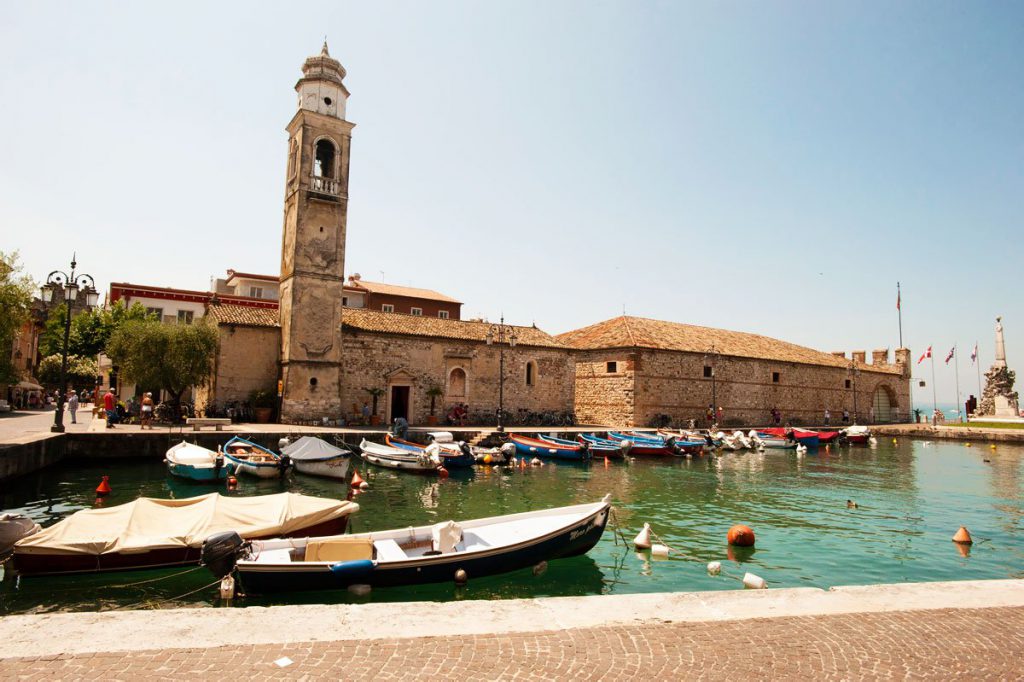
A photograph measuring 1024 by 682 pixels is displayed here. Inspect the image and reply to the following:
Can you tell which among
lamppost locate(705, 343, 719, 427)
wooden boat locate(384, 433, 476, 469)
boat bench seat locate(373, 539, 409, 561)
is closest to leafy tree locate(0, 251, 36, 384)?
wooden boat locate(384, 433, 476, 469)

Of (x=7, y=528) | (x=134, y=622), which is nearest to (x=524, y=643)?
(x=134, y=622)

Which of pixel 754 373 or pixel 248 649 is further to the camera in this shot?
pixel 754 373

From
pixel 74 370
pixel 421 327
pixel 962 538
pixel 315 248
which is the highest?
pixel 315 248

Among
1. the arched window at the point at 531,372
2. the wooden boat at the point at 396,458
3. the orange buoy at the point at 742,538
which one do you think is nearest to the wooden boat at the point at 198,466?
the wooden boat at the point at 396,458

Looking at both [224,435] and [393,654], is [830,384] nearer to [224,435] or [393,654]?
[224,435]

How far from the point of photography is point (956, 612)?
6.13 m

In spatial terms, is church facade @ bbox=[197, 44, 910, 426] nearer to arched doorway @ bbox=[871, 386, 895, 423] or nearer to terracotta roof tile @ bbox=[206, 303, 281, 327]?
terracotta roof tile @ bbox=[206, 303, 281, 327]

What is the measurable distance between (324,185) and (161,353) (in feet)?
38.1

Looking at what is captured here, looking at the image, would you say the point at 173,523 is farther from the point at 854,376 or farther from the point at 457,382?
the point at 854,376

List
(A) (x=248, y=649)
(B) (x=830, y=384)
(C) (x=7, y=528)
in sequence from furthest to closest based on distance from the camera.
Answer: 1. (B) (x=830, y=384)
2. (C) (x=7, y=528)
3. (A) (x=248, y=649)

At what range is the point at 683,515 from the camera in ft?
53.2

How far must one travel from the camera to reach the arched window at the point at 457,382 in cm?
3525

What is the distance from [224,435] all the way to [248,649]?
21838 millimetres

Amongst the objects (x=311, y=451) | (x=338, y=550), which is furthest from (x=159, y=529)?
(x=311, y=451)
